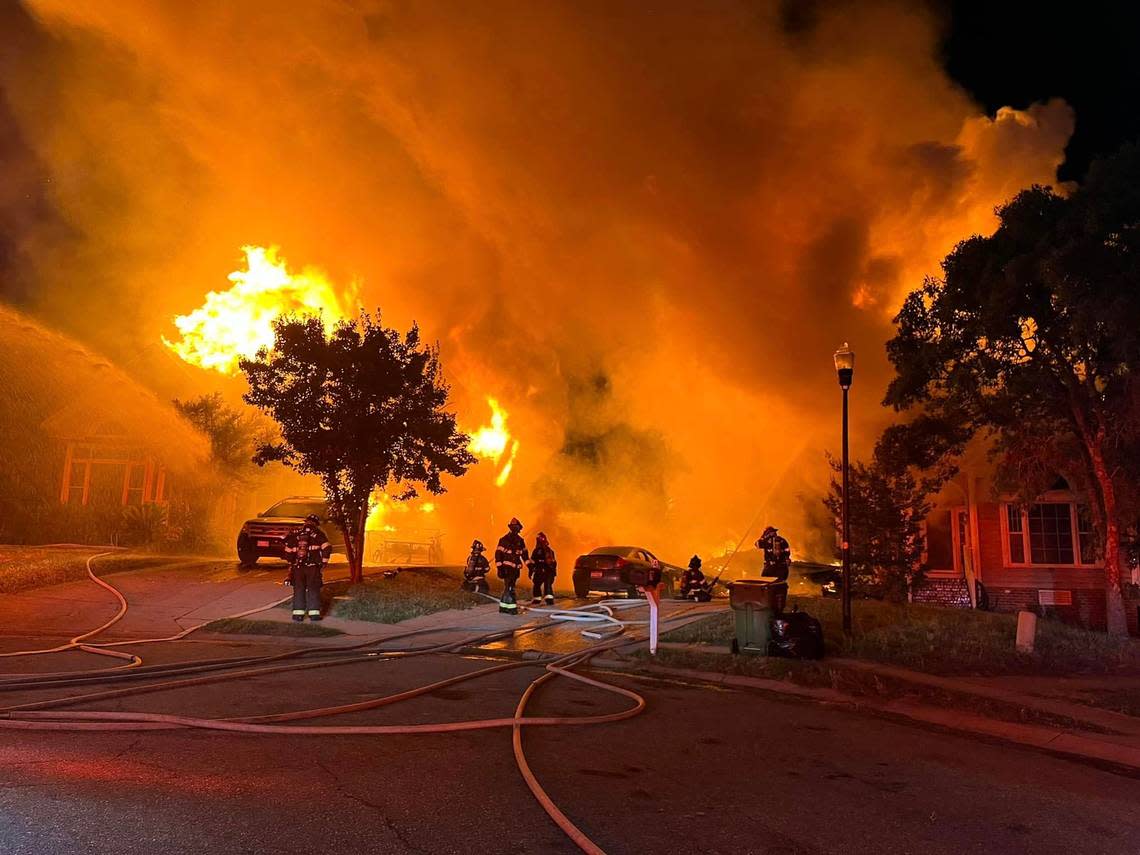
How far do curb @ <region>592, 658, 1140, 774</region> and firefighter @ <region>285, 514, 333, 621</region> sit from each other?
574 centimetres

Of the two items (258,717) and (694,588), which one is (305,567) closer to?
(258,717)

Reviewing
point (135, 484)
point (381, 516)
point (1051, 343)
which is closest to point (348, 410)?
point (1051, 343)

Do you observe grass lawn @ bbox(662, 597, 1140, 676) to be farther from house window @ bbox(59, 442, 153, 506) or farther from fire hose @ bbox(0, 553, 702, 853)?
house window @ bbox(59, 442, 153, 506)

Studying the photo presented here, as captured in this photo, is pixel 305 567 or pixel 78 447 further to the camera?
pixel 78 447

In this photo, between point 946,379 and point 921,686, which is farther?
point 946,379

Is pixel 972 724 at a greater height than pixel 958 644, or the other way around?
pixel 958 644

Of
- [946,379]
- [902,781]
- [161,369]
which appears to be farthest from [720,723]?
[161,369]

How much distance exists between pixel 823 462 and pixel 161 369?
23.5m

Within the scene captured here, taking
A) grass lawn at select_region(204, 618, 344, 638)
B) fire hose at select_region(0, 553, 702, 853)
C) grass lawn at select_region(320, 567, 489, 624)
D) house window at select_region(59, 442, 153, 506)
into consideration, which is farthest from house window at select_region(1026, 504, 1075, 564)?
house window at select_region(59, 442, 153, 506)

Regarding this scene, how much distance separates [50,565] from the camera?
13914 mm

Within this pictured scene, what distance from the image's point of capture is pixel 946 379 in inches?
554

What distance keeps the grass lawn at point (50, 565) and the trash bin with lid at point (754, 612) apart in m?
11.5

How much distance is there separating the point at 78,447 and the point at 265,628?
59.1ft

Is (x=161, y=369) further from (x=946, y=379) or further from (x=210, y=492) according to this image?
(x=946, y=379)
